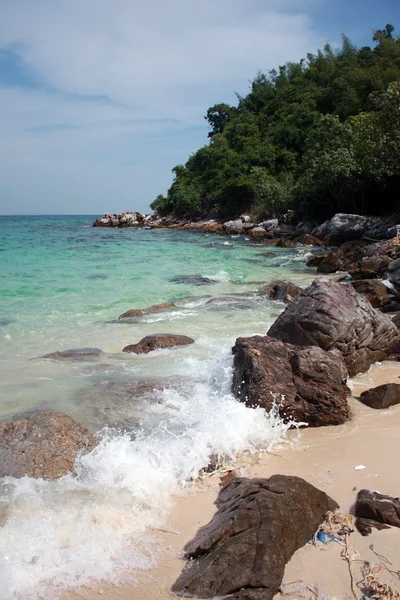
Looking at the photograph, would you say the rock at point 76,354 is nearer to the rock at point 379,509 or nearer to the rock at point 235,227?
the rock at point 379,509

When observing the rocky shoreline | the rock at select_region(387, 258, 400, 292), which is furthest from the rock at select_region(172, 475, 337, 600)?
the rock at select_region(387, 258, 400, 292)

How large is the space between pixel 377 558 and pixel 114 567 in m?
1.55

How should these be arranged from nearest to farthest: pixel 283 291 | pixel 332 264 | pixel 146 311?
pixel 146 311
pixel 283 291
pixel 332 264

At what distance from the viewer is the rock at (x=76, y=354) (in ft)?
23.2

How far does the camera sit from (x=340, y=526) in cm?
293

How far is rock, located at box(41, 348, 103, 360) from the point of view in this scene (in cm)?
707

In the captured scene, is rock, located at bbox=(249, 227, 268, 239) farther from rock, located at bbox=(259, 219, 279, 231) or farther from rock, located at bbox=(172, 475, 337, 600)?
rock, located at bbox=(172, 475, 337, 600)

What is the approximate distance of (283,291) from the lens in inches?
435

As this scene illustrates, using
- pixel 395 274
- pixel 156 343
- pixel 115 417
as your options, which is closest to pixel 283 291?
pixel 395 274

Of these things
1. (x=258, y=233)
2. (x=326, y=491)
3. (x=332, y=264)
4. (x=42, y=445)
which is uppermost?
(x=258, y=233)

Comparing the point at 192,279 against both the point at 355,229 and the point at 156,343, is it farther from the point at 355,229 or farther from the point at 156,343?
the point at 355,229

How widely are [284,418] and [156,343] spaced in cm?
316

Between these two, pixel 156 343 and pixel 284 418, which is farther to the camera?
pixel 156 343

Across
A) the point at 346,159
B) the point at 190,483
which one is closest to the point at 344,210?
the point at 346,159
